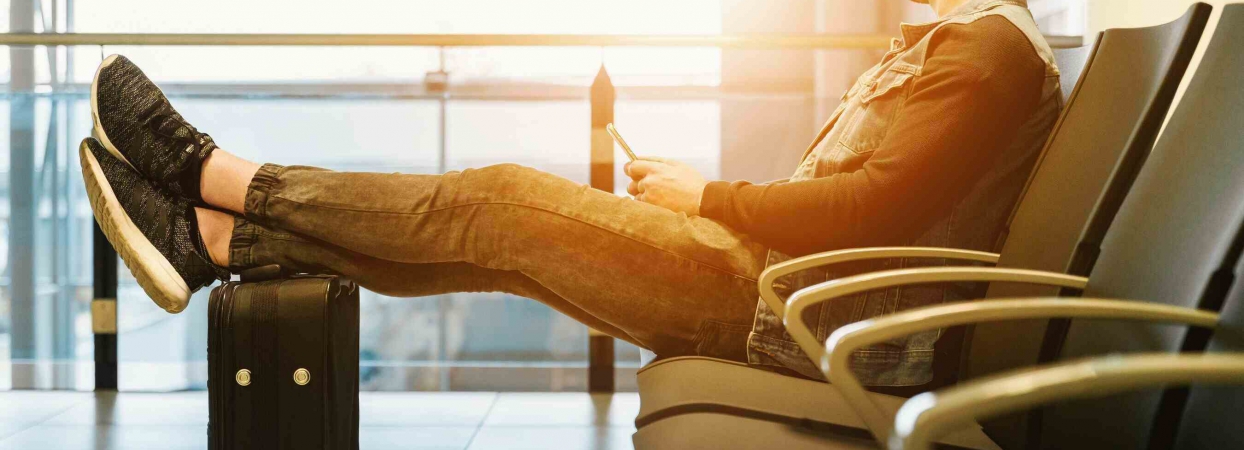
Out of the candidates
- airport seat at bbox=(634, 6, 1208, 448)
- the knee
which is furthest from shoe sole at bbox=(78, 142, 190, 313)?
airport seat at bbox=(634, 6, 1208, 448)

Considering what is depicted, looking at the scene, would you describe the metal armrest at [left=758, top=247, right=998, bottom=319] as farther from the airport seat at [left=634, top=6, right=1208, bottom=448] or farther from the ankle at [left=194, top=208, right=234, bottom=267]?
the ankle at [left=194, top=208, right=234, bottom=267]

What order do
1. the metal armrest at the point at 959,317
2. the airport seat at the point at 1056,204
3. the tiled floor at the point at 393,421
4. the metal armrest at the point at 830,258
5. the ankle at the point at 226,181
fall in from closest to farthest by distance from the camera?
the metal armrest at the point at 959,317
the airport seat at the point at 1056,204
the metal armrest at the point at 830,258
the ankle at the point at 226,181
the tiled floor at the point at 393,421

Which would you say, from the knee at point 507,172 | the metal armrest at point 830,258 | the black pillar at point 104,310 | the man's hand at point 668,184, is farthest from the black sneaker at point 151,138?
the black pillar at point 104,310

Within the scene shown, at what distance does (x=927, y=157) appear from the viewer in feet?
3.48

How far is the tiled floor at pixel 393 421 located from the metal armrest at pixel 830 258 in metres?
0.90

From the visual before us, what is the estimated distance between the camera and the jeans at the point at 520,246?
1158 mm

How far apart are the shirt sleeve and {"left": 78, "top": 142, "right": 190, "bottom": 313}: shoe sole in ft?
2.69

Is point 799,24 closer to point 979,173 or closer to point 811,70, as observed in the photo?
point 811,70

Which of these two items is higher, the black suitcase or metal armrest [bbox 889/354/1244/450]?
metal armrest [bbox 889/354/1244/450]

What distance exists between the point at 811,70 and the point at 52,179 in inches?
81.5

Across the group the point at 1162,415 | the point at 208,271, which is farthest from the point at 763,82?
the point at 1162,415

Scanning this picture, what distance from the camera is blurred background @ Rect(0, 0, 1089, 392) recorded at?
2150mm

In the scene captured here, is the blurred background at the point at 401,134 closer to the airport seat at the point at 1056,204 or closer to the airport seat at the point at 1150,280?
the airport seat at the point at 1056,204

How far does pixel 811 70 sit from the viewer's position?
7.14 feet
